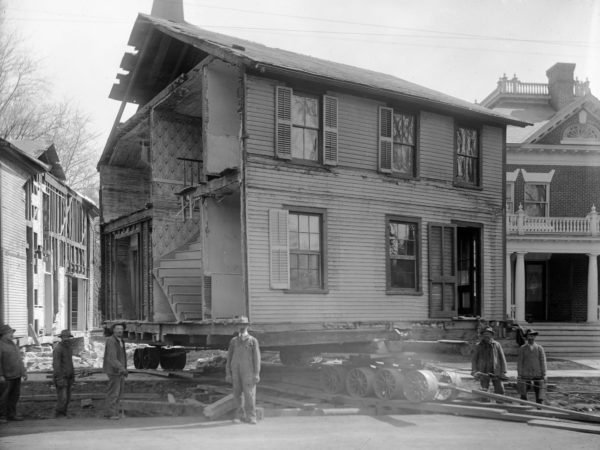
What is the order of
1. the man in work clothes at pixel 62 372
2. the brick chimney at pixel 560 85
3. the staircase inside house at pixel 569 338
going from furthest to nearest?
the brick chimney at pixel 560 85 → the staircase inside house at pixel 569 338 → the man in work clothes at pixel 62 372

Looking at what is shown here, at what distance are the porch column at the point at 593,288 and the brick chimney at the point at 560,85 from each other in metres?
10.4

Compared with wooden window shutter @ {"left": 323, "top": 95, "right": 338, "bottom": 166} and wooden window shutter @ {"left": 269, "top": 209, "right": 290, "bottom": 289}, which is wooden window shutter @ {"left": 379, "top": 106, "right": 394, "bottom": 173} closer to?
wooden window shutter @ {"left": 323, "top": 95, "right": 338, "bottom": 166}

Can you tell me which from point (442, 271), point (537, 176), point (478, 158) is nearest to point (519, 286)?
point (537, 176)

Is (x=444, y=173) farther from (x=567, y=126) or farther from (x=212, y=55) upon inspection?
(x=567, y=126)

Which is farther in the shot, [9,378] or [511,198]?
[511,198]

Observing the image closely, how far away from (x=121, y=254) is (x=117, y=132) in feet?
12.0

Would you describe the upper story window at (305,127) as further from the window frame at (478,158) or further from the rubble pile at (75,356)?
the rubble pile at (75,356)

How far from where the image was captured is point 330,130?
16266 millimetres

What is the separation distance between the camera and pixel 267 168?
15.2 meters

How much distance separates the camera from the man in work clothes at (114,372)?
12.5 m

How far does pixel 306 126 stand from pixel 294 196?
1694 mm

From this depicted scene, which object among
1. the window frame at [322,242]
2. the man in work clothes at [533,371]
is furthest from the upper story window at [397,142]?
the man in work clothes at [533,371]

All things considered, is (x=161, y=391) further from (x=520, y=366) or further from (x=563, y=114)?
(x=563, y=114)

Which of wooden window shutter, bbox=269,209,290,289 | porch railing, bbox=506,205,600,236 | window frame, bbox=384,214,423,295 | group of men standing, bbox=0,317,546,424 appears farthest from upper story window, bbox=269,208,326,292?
porch railing, bbox=506,205,600,236
